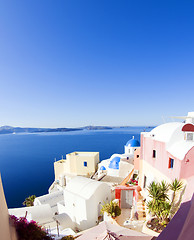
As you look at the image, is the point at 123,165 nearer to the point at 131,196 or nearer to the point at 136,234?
the point at 131,196

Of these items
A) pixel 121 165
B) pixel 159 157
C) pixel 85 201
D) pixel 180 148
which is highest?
pixel 180 148

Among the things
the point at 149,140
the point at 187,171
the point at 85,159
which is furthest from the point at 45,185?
the point at 187,171

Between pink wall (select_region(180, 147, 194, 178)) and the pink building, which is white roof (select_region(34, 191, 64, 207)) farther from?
pink wall (select_region(180, 147, 194, 178))

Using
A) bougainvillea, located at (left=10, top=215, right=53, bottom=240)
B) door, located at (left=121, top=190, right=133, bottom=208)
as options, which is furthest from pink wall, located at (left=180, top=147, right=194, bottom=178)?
bougainvillea, located at (left=10, top=215, right=53, bottom=240)

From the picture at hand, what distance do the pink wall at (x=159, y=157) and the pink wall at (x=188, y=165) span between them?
25 centimetres

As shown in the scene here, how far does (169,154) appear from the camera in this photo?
9797mm

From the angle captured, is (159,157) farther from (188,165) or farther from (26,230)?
(26,230)

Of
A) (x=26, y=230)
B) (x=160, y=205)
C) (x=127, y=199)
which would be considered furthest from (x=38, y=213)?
(x=160, y=205)

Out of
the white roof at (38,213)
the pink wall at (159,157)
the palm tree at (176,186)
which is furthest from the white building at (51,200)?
the palm tree at (176,186)

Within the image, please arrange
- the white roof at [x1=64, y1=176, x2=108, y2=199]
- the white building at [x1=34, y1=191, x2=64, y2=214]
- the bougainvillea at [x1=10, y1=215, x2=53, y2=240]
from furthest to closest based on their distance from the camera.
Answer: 1. the white building at [x1=34, y1=191, x2=64, y2=214]
2. the white roof at [x1=64, y1=176, x2=108, y2=199]
3. the bougainvillea at [x1=10, y1=215, x2=53, y2=240]

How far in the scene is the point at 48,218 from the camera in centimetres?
1447

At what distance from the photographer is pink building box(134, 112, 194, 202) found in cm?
833

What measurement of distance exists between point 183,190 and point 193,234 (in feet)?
16.6

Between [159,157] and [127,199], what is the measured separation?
24.7ft
